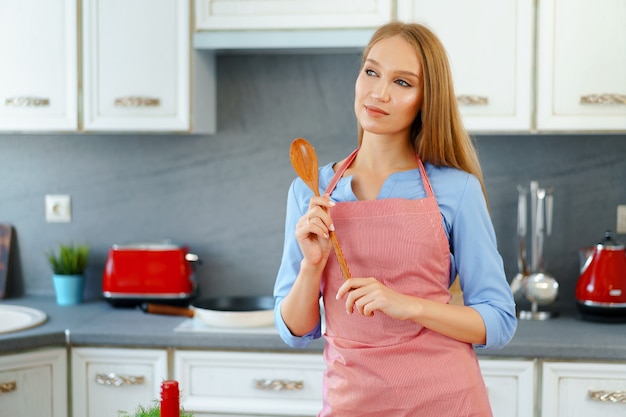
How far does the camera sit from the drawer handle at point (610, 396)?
230 cm

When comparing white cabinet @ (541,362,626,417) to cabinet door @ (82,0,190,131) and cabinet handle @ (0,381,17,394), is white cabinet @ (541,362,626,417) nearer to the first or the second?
cabinet door @ (82,0,190,131)

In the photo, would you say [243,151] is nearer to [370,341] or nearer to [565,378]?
[565,378]

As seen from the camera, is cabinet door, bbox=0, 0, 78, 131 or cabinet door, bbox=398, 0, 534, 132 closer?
cabinet door, bbox=398, 0, 534, 132

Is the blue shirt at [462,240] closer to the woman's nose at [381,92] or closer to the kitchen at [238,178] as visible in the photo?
the woman's nose at [381,92]

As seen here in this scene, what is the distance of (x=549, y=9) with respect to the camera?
2475 mm

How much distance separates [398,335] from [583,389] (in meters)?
1.01

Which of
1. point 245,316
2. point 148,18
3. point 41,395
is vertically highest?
point 148,18

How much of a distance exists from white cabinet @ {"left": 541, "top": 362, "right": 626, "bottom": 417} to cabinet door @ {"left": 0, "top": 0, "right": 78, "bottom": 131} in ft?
5.34

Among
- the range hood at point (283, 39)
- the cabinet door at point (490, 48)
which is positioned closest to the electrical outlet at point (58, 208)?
the range hood at point (283, 39)

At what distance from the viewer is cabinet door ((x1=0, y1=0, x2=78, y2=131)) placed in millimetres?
2660

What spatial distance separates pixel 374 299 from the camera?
1.40 meters

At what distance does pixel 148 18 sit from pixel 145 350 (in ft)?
3.31

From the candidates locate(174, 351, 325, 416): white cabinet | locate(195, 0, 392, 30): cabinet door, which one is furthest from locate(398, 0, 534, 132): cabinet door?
locate(174, 351, 325, 416): white cabinet

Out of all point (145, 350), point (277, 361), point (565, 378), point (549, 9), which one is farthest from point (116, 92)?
point (565, 378)
